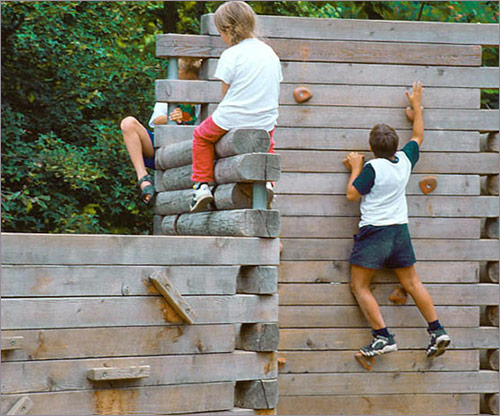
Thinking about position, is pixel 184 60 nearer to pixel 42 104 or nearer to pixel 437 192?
pixel 437 192

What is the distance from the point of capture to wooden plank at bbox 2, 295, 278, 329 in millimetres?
5551

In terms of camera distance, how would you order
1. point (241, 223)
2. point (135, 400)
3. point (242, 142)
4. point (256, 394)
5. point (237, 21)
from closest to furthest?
1. point (135, 400)
2. point (256, 394)
3. point (241, 223)
4. point (242, 142)
5. point (237, 21)

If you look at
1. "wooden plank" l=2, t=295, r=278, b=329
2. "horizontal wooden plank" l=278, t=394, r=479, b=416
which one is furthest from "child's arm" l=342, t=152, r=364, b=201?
"wooden plank" l=2, t=295, r=278, b=329

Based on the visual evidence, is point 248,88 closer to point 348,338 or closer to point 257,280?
point 257,280

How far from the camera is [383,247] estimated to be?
7.96 metres

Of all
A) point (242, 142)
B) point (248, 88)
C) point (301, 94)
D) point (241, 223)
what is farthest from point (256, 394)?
point (301, 94)

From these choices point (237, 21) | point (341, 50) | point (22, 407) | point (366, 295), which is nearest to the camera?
point (22, 407)

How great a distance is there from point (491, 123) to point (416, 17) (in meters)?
7.14

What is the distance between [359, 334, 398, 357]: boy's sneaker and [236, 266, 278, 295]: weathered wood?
6.42 ft

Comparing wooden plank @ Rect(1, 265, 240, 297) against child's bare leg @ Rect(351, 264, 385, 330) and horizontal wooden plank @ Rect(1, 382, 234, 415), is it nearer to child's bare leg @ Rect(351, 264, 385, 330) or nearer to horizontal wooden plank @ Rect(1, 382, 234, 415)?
horizontal wooden plank @ Rect(1, 382, 234, 415)

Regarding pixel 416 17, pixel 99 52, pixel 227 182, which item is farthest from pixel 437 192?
pixel 416 17

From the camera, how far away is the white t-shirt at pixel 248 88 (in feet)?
22.4

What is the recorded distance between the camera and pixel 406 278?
8141 millimetres

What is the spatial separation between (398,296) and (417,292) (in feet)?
0.66
